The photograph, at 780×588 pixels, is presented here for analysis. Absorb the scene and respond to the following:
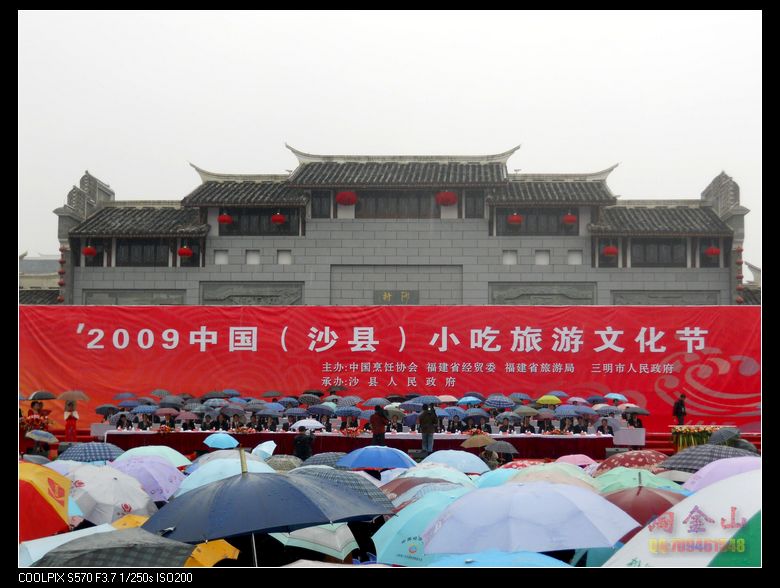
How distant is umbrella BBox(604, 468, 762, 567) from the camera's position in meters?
4.52

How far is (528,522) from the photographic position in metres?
4.72

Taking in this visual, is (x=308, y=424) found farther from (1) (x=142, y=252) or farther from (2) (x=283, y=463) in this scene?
(1) (x=142, y=252)

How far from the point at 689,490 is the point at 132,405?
550 inches

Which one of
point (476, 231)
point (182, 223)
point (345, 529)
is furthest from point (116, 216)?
point (345, 529)

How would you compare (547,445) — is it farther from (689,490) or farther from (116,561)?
(116,561)

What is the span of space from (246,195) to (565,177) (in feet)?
30.5

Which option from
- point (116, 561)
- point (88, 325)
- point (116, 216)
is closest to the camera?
point (116, 561)

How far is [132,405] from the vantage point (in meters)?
17.7

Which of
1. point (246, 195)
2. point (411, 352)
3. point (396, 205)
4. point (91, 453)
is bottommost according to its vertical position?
point (91, 453)

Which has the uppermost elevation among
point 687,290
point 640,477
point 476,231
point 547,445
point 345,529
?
point 476,231

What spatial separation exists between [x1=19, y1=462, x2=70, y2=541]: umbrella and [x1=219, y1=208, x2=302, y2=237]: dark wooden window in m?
18.4

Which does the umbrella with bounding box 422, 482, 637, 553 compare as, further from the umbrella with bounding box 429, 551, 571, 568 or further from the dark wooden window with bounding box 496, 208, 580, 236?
the dark wooden window with bounding box 496, 208, 580, 236

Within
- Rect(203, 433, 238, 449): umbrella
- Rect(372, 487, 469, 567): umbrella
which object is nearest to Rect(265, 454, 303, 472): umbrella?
Rect(203, 433, 238, 449): umbrella

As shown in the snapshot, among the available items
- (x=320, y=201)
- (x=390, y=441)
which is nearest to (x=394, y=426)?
(x=390, y=441)
